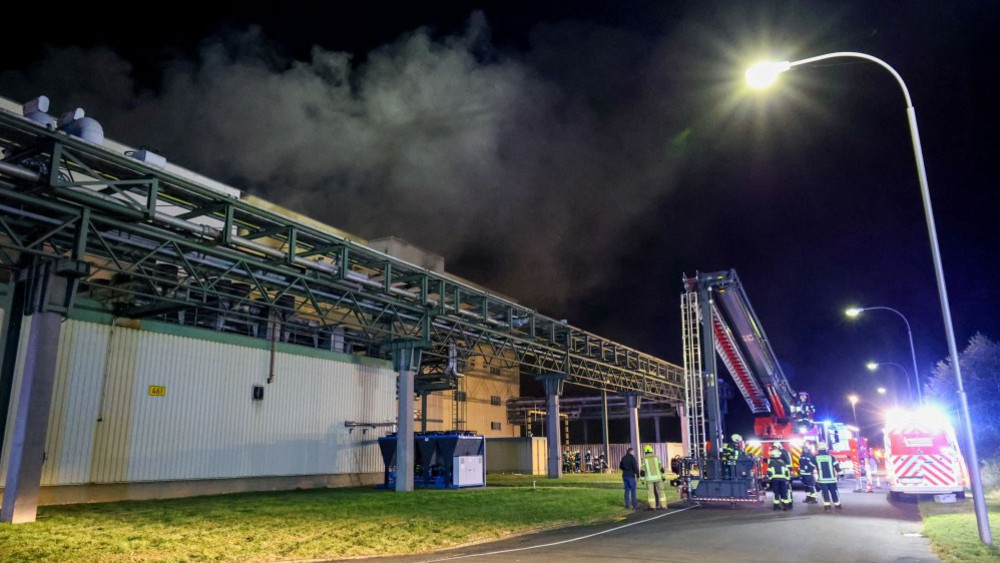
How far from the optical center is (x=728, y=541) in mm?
11883

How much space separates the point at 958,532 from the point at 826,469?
5958 mm

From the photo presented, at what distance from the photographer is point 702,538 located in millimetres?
12305

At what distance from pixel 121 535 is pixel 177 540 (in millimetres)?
1313

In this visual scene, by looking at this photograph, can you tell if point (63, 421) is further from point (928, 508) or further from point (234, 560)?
point (928, 508)

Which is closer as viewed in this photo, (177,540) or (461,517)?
(177,540)

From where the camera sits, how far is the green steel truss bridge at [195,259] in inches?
570

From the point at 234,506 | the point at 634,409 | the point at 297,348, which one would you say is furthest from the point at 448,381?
the point at 234,506

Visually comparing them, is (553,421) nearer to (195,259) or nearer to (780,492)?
(780,492)

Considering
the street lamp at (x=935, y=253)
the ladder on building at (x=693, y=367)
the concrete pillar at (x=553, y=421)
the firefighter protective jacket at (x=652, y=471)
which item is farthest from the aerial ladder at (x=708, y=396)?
the concrete pillar at (x=553, y=421)

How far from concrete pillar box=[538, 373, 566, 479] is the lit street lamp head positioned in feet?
87.9

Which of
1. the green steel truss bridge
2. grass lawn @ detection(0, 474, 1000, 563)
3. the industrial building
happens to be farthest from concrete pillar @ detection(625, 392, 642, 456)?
grass lawn @ detection(0, 474, 1000, 563)

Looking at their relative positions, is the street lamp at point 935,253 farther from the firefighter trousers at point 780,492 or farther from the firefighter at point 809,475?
the firefighter at point 809,475

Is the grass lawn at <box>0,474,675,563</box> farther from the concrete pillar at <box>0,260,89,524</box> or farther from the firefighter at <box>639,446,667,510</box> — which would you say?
the firefighter at <box>639,446,667,510</box>

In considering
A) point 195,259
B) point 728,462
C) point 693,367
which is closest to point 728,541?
point 728,462
